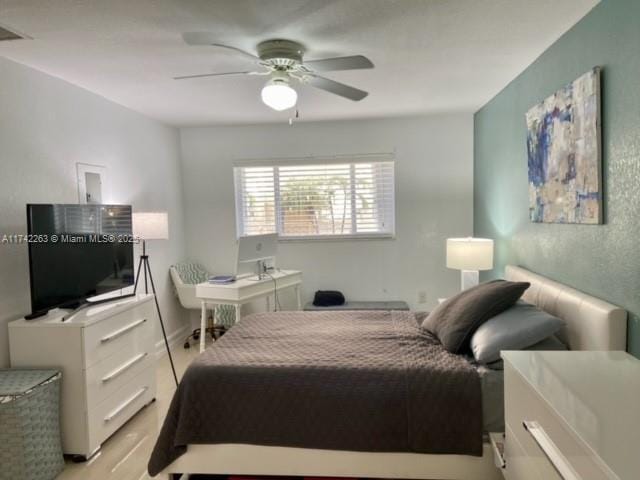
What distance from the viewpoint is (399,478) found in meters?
2.10

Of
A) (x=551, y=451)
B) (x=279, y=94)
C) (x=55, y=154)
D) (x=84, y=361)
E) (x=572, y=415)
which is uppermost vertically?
(x=279, y=94)

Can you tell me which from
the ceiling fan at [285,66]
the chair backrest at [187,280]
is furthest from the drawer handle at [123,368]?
the ceiling fan at [285,66]

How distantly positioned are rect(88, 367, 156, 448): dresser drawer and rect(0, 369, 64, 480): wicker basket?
198 millimetres

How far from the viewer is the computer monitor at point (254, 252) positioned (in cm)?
391

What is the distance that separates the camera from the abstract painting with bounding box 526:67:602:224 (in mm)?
→ 2098

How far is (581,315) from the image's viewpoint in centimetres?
210

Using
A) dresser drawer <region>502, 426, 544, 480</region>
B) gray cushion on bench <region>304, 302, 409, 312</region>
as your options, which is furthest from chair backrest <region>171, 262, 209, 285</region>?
dresser drawer <region>502, 426, 544, 480</region>

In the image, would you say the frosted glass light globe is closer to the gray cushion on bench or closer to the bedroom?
the bedroom

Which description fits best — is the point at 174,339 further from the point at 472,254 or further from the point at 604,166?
the point at 604,166

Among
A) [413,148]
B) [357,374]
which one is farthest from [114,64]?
[413,148]

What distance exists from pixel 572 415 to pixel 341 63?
189 centimetres

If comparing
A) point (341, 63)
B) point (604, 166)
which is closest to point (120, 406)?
point (341, 63)

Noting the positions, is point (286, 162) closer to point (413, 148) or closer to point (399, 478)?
point (413, 148)

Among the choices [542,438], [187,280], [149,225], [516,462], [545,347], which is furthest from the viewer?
[187,280]
